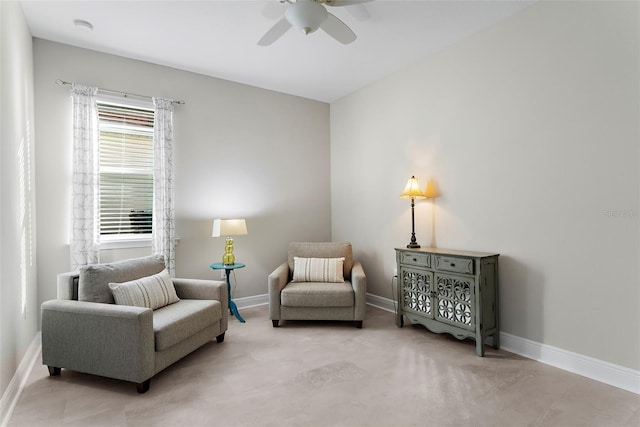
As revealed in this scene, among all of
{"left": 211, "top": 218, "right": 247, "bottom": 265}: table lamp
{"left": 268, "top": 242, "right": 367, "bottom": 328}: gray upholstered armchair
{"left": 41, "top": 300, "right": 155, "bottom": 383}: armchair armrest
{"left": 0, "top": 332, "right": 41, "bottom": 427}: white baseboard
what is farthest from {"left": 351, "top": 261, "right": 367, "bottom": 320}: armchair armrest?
{"left": 0, "top": 332, "right": 41, "bottom": 427}: white baseboard

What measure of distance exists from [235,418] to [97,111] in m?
3.23

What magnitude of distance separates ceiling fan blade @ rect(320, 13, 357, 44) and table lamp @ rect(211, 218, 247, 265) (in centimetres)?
224

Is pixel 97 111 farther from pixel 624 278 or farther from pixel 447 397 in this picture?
pixel 624 278

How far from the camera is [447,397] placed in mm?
2277

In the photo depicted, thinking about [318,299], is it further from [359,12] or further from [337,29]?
[359,12]

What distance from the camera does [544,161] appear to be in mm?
2811

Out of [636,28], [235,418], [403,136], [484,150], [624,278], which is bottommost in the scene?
[235,418]

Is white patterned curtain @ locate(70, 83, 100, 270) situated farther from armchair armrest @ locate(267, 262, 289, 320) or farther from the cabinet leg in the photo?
the cabinet leg

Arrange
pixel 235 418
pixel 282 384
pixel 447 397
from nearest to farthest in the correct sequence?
1. pixel 235 418
2. pixel 447 397
3. pixel 282 384

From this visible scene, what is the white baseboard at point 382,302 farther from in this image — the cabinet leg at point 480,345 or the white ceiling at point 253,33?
the white ceiling at point 253,33

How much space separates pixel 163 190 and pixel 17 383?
6.78 feet

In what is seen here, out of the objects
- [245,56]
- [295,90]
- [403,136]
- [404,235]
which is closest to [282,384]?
[404,235]

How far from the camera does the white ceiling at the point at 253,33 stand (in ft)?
9.34

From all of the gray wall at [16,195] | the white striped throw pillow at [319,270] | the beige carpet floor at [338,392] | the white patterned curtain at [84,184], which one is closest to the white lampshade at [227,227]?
the white striped throw pillow at [319,270]
